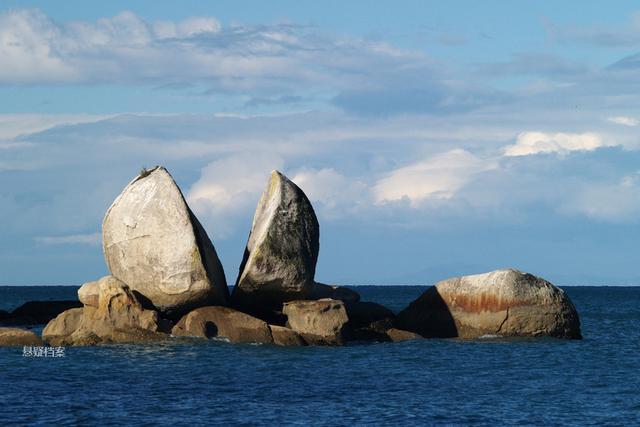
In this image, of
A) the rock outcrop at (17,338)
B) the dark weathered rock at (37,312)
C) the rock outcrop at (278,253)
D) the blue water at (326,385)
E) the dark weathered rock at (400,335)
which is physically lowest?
the blue water at (326,385)

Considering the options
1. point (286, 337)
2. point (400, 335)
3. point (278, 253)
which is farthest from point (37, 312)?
point (286, 337)

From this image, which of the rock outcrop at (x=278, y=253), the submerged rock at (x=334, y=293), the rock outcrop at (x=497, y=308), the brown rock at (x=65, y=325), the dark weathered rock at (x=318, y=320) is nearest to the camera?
the dark weathered rock at (x=318, y=320)

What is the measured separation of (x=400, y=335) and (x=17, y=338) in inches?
517

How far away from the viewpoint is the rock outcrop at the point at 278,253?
35.4 metres

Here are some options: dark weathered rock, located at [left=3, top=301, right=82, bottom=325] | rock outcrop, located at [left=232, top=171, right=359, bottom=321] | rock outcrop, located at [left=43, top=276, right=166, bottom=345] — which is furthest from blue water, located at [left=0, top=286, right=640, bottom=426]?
dark weathered rock, located at [left=3, top=301, right=82, bottom=325]

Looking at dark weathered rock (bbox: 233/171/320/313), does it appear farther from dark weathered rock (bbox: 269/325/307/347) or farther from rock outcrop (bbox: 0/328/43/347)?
rock outcrop (bbox: 0/328/43/347)

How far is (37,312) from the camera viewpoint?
164 feet

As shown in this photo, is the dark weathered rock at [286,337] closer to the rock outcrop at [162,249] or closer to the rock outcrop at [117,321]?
the rock outcrop at [162,249]

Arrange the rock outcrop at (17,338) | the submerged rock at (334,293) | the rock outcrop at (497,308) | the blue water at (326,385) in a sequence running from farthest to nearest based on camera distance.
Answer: the submerged rock at (334,293) → the rock outcrop at (497,308) → the rock outcrop at (17,338) → the blue water at (326,385)

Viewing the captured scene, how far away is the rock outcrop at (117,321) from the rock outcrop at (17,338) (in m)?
0.58

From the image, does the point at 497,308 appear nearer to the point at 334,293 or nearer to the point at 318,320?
the point at 318,320

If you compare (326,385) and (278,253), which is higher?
(278,253)

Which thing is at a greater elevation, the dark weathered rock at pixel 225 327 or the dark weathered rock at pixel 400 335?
the dark weathered rock at pixel 225 327

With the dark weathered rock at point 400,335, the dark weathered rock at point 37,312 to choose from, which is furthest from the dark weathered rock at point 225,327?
the dark weathered rock at point 37,312
